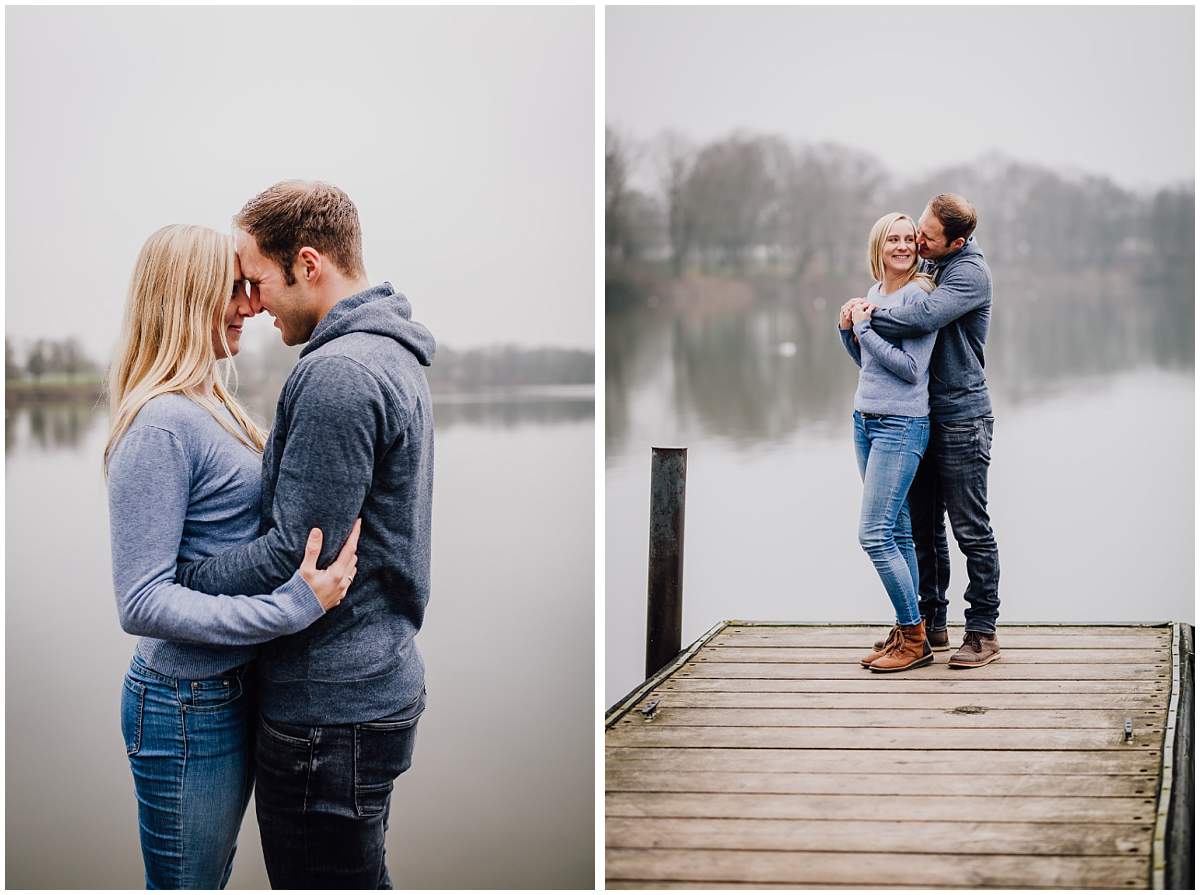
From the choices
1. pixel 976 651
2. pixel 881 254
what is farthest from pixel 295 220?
pixel 976 651

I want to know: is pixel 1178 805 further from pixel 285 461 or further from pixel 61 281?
pixel 61 281

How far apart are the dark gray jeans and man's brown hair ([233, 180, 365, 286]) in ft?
5.14

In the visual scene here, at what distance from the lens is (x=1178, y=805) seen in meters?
2.13

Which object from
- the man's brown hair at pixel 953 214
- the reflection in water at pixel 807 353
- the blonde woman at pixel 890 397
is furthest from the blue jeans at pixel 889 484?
the reflection in water at pixel 807 353

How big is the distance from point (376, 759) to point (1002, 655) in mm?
1810

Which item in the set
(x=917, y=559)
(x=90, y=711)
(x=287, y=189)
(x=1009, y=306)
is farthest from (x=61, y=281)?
(x=1009, y=306)

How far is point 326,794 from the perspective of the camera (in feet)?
6.14

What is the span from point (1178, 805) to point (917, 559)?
1.02m

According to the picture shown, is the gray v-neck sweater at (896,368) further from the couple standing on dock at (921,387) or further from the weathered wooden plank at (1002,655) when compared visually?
the weathered wooden plank at (1002,655)

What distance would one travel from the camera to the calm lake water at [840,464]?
4.15 m

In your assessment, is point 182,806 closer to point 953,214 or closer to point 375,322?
point 375,322

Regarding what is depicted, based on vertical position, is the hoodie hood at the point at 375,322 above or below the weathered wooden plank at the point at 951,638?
above

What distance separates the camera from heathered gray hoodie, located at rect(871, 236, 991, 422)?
2.74 metres

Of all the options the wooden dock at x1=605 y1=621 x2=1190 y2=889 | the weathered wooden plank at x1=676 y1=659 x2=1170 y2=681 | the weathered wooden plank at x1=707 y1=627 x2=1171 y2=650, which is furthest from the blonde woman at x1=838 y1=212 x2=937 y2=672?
the weathered wooden plank at x1=707 y1=627 x2=1171 y2=650
